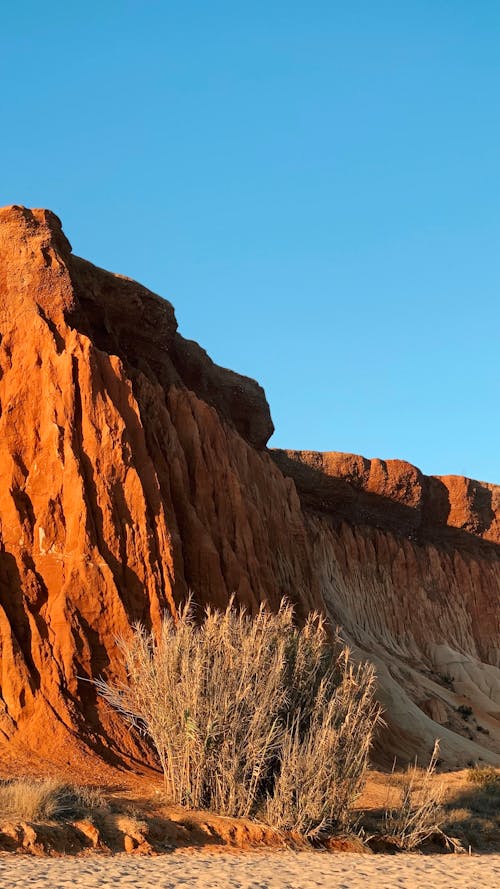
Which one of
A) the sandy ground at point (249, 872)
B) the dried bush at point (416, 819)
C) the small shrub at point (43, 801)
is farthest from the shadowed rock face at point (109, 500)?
the dried bush at point (416, 819)

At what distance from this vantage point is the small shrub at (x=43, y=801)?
13461mm

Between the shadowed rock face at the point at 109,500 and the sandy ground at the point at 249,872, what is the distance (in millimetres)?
4545

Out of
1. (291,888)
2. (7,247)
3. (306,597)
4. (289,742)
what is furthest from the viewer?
(306,597)

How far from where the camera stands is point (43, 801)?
13594 millimetres

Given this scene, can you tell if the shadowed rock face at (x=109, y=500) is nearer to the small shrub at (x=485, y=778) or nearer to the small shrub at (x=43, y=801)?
the small shrub at (x=43, y=801)

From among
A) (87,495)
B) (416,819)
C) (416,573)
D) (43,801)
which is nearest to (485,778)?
(416,819)

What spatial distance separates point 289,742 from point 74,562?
5.98 m

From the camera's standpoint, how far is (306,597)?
27688 mm

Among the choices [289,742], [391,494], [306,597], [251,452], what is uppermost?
[391,494]

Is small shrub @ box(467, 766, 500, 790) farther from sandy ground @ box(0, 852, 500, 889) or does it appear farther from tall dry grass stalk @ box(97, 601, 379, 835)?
sandy ground @ box(0, 852, 500, 889)

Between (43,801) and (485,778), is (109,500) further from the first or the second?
(485,778)

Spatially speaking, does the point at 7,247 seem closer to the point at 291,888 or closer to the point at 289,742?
the point at 289,742

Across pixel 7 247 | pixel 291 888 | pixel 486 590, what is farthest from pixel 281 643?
pixel 486 590

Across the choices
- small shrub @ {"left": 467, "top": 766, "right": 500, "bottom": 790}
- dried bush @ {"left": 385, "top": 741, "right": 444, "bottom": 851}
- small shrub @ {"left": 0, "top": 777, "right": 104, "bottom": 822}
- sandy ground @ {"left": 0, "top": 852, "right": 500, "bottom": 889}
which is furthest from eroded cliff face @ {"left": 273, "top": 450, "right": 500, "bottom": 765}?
small shrub @ {"left": 0, "top": 777, "right": 104, "bottom": 822}
